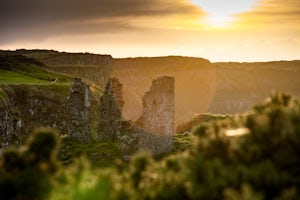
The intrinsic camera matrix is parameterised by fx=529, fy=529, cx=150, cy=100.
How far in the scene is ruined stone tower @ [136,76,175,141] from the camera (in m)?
61.4

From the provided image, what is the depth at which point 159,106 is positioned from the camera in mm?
61969

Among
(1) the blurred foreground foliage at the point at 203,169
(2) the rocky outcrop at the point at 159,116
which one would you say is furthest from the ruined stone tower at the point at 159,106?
(1) the blurred foreground foliage at the point at 203,169

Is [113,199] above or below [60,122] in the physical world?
above

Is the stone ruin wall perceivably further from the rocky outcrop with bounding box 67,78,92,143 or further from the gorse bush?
the gorse bush

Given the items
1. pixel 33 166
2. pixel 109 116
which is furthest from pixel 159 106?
pixel 33 166

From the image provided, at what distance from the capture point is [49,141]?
998 cm

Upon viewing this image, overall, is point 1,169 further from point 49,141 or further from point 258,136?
point 258,136

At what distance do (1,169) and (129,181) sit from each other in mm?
2380

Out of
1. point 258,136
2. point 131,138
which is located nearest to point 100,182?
point 258,136

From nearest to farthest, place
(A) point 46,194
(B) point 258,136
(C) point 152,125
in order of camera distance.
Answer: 1. (B) point 258,136
2. (A) point 46,194
3. (C) point 152,125

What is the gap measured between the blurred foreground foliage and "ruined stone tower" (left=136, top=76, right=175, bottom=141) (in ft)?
169

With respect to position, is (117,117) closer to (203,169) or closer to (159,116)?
(159,116)

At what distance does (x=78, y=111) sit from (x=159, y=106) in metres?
9.72

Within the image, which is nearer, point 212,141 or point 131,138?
point 212,141
